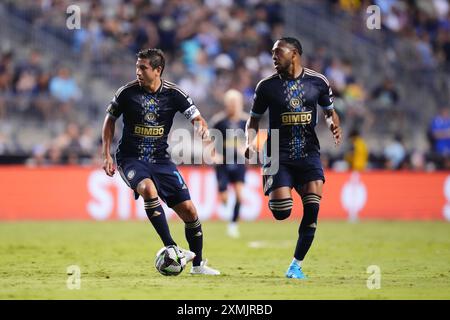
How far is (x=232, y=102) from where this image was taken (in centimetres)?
2011

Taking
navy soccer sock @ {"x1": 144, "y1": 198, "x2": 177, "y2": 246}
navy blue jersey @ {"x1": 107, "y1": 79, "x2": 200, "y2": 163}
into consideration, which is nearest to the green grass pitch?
navy soccer sock @ {"x1": 144, "y1": 198, "x2": 177, "y2": 246}

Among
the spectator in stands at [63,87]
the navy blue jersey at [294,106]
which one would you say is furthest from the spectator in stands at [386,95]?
the navy blue jersey at [294,106]

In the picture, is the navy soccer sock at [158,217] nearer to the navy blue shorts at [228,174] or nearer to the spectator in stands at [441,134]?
the navy blue shorts at [228,174]

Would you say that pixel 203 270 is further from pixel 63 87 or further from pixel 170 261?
pixel 63 87

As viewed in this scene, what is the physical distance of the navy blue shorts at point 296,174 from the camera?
12078 mm

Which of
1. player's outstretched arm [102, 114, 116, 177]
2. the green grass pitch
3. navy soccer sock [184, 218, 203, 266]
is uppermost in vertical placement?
player's outstretched arm [102, 114, 116, 177]

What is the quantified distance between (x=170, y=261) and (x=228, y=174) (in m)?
8.89

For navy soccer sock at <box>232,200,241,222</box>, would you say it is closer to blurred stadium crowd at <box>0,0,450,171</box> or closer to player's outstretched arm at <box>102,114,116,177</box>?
blurred stadium crowd at <box>0,0,450,171</box>

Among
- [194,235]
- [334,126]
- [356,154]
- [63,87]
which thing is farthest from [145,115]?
[356,154]

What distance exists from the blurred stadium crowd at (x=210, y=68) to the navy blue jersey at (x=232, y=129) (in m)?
4.63

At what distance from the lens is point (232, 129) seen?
20.4m

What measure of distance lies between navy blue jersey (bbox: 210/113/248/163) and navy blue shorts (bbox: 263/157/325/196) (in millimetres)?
8150

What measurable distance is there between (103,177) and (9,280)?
12.5 m

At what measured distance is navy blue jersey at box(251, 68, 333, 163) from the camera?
12.1m
